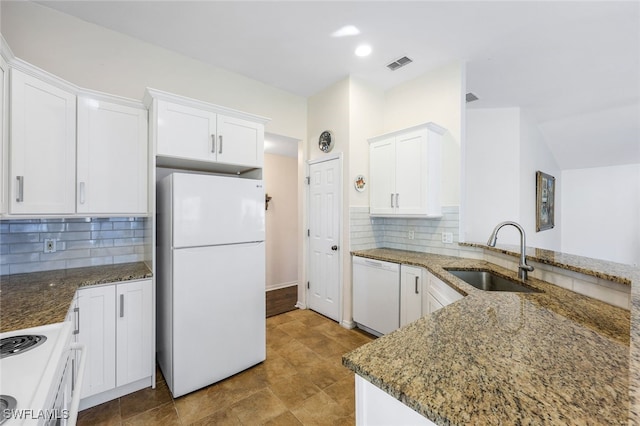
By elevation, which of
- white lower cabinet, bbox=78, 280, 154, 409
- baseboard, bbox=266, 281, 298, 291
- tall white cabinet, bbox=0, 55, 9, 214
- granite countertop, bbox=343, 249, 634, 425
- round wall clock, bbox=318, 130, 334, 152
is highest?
round wall clock, bbox=318, 130, 334, 152

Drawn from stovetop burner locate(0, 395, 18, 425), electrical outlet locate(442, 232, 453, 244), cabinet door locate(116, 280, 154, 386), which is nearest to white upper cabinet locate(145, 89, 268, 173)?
cabinet door locate(116, 280, 154, 386)

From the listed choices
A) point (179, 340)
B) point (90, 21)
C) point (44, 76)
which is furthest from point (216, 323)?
point (90, 21)

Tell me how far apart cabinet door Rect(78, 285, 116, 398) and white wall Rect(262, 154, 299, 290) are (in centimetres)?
290

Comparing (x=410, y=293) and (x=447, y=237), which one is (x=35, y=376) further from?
(x=447, y=237)

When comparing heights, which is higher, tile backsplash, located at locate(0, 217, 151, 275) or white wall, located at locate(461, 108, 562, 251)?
white wall, located at locate(461, 108, 562, 251)

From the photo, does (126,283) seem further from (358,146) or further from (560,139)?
(560,139)

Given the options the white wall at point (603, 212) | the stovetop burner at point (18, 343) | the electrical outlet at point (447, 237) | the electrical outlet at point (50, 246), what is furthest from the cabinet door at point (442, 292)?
the white wall at point (603, 212)

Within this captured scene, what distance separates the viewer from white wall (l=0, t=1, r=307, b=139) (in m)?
2.02

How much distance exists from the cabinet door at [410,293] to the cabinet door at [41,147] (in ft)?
9.12

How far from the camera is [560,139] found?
16.2 feet

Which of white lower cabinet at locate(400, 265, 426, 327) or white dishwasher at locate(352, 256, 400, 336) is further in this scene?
white dishwasher at locate(352, 256, 400, 336)

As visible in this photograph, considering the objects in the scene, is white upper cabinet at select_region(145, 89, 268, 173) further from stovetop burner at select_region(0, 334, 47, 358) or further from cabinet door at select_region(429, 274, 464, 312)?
cabinet door at select_region(429, 274, 464, 312)

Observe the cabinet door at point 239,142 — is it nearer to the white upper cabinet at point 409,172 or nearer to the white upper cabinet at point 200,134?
the white upper cabinet at point 200,134

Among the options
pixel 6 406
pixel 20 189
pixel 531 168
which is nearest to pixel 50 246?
pixel 20 189
